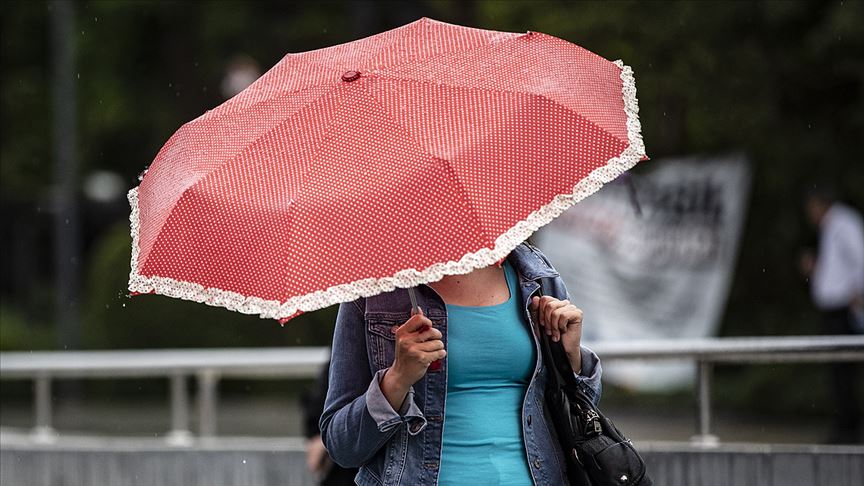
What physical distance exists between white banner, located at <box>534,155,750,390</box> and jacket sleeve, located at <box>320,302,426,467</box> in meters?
9.70

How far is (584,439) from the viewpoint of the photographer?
348cm

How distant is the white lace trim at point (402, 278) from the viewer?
9.94 feet

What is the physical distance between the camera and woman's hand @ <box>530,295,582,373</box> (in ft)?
11.3

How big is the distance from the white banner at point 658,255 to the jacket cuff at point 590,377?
9.52 meters

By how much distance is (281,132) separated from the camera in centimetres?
342

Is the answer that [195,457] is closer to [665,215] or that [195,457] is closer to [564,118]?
[564,118]

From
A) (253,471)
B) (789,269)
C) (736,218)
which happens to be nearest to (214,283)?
(253,471)

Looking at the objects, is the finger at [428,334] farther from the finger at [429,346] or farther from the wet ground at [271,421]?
the wet ground at [271,421]

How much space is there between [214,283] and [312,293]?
1.00 ft

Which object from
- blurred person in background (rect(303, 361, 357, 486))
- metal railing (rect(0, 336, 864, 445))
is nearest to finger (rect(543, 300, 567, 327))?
blurred person in background (rect(303, 361, 357, 486))

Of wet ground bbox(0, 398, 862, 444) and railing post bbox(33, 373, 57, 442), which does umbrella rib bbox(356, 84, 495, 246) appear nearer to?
railing post bbox(33, 373, 57, 442)

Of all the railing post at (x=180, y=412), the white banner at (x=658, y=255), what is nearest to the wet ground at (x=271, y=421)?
the white banner at (x=658, y=255)

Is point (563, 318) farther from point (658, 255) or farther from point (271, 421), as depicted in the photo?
point (271, 421)

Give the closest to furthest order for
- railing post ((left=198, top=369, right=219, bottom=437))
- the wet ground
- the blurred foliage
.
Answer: railing post ((left=198, top=369, right=219, bottom=437)) < the wet ground < the blurred foliage
